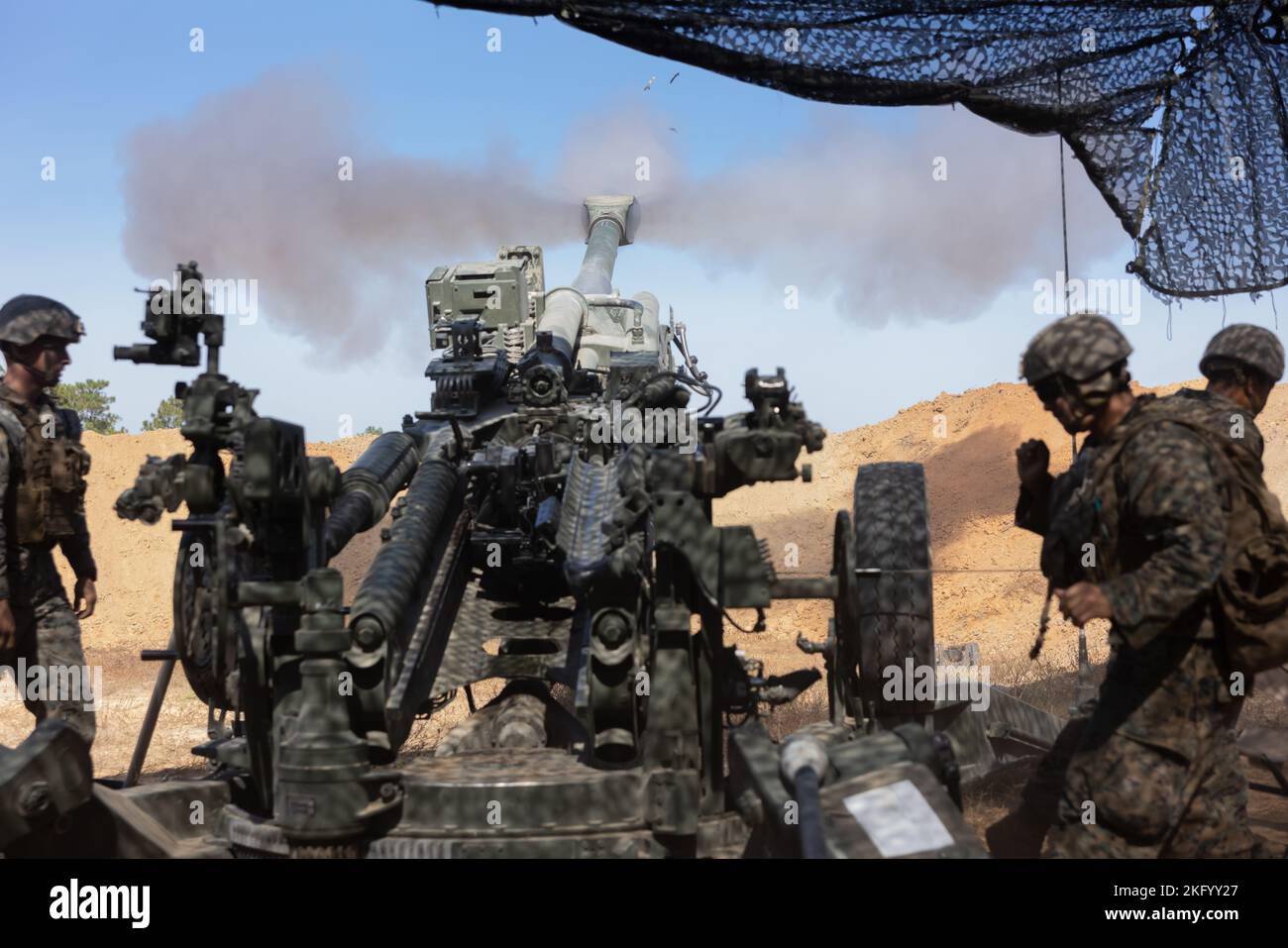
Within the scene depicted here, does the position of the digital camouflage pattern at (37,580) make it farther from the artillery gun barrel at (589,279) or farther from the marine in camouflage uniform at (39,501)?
the artillery gun barrel at (589,279)

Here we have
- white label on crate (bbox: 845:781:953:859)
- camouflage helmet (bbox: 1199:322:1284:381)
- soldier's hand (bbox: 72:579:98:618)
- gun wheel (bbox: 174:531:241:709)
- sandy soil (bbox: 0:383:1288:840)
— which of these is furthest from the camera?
sandy soil (bbox: 0:383:1288:840)

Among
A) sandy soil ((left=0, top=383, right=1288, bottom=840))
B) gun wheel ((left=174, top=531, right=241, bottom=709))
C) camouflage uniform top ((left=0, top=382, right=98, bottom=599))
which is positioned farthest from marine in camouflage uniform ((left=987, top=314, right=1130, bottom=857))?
camouflage uniform top ((left=0, top=382, right=98, bottom=599))

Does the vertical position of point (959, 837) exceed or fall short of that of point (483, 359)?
it falls short

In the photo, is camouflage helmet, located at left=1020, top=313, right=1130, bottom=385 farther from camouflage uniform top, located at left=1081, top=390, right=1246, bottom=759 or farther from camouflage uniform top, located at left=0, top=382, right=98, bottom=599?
camouflage uniform top, located at left=0, top=382, right=98, bottom=599

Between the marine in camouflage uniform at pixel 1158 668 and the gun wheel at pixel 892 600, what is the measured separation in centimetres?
201

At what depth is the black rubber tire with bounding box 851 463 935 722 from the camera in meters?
6.23

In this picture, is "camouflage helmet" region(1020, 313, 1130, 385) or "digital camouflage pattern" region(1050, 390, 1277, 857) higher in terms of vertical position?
"camouflage helmet" region(1020, 313, 1130, 385)

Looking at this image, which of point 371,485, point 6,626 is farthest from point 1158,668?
point 6,626

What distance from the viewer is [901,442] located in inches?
1117

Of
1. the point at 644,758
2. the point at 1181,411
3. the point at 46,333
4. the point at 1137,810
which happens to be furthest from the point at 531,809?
the point at 46,333

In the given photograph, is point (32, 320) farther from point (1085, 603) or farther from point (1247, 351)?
point (1247, 351)

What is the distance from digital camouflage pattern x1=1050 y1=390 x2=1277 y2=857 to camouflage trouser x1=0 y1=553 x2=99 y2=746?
430 centimetres

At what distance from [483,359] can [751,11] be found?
2.54m

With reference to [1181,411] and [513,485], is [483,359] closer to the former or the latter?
[513,485]
